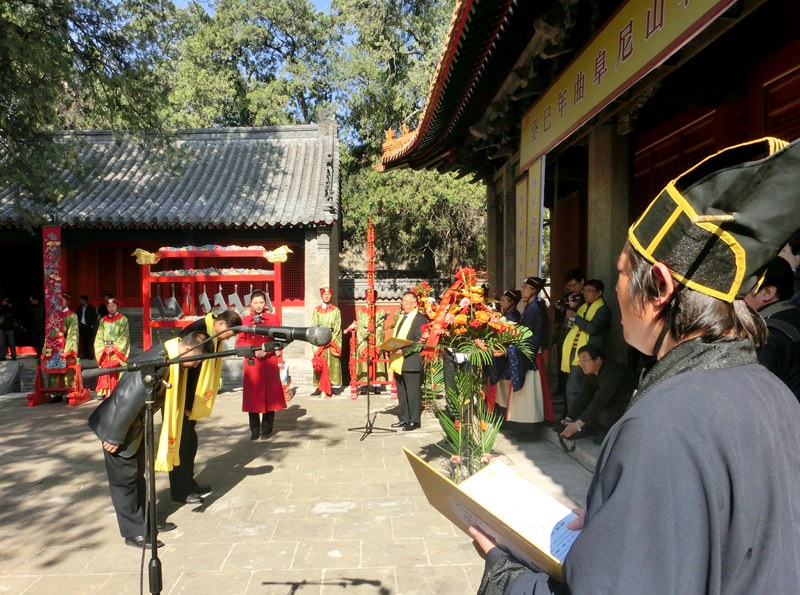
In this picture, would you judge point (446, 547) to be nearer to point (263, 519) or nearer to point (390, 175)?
point (263, 519)

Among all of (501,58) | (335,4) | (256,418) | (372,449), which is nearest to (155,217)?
(256,418)

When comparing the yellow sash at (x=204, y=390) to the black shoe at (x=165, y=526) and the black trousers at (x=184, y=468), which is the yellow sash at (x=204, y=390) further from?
the black shoe at (x=165, y=526)

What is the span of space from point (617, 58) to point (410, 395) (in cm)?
450

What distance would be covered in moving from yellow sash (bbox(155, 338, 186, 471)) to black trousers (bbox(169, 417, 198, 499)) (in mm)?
450

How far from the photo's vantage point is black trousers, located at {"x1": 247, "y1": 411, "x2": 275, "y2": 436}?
6.62 m

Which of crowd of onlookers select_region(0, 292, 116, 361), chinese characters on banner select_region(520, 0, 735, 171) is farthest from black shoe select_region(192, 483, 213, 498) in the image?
crowd of onlookers select_region(0, 292, 116, 361)

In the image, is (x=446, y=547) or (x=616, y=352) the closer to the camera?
(x=446, y=547)

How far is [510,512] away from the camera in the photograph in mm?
1341

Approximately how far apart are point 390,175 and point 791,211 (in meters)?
17.2

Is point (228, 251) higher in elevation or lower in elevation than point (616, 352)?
higher

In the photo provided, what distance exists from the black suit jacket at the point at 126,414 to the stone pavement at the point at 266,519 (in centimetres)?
75

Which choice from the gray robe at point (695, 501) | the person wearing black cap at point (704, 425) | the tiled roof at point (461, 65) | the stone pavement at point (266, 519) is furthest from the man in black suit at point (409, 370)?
the gray robe at point (695, 501)

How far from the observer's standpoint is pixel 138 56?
8.72m

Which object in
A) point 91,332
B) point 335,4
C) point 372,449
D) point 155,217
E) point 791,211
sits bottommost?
point 372,449
